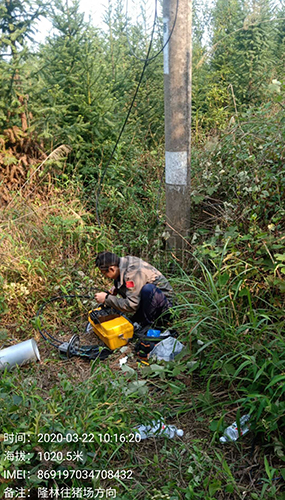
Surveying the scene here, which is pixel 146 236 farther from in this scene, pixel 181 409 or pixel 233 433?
pixel 233 433

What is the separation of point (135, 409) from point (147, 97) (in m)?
5.75

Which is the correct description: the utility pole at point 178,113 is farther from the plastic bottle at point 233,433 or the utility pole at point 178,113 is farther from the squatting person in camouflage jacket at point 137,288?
the plastic bottle at point 233,433

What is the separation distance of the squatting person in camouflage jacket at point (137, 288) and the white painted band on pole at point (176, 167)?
3.14 feet

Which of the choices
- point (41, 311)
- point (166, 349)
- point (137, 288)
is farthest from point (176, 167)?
point (41, 311)

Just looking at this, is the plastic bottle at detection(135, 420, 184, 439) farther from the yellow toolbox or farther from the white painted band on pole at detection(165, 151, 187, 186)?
the white painted band on pole at detection(165, 151, 187, 186)

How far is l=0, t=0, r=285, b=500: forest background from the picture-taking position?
2.38 meters

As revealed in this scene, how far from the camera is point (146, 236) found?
4898 millimetres

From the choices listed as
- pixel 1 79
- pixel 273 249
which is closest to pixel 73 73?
pixel 1 79

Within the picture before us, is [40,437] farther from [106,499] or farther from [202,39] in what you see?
[202,39]

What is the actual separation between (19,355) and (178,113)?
2702 mm

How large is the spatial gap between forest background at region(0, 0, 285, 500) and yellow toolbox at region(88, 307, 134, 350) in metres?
0.27

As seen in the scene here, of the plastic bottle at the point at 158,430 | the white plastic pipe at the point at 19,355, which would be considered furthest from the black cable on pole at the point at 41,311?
the plastic bottle at the point at 158,430

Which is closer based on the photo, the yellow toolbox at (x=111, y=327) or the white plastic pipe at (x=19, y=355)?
the white plastic pipe at (x=19, y=355)

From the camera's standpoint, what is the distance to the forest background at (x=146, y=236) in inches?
93.5
